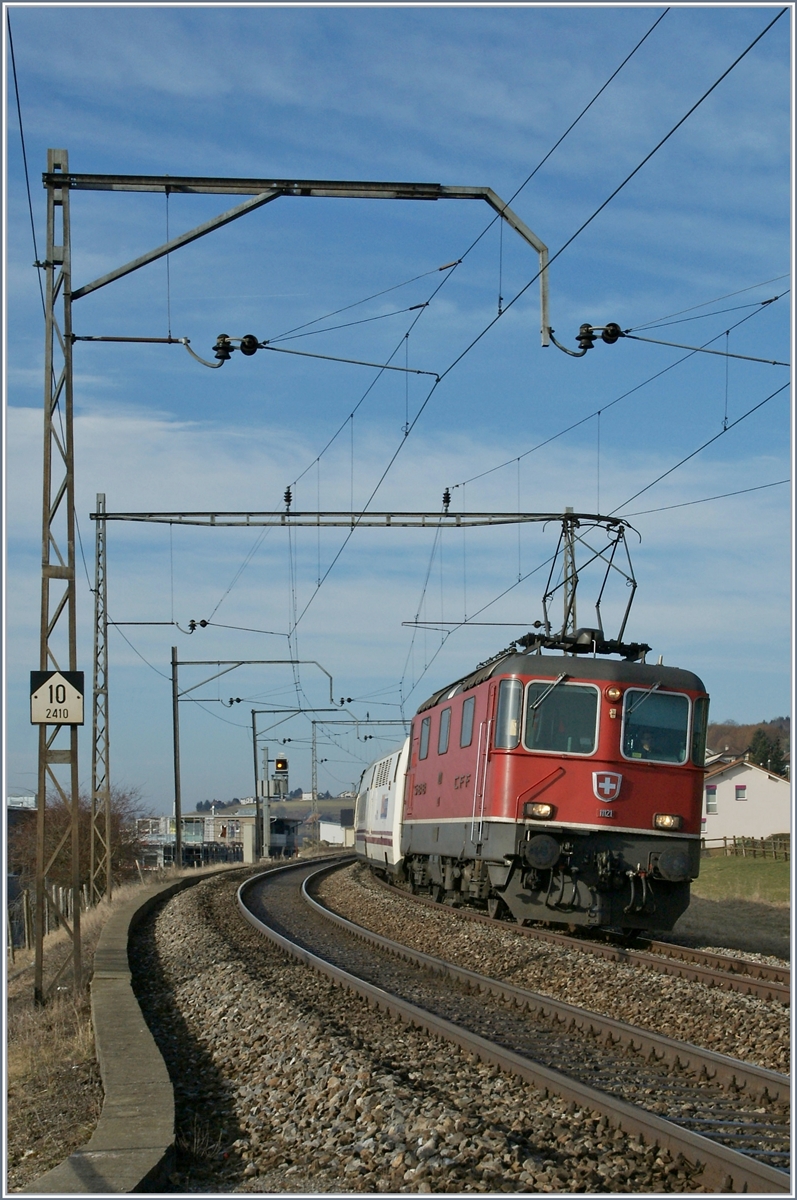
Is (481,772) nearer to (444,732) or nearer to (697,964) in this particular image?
(444,732)

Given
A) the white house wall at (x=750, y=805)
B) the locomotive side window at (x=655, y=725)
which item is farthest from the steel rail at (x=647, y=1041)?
the white house wall at (x=750, y=805)

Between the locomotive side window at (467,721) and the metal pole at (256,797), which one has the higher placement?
the locomotive side window at (467,721)

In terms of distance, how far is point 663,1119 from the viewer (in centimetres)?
619

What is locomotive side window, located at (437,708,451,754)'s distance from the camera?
1797cm

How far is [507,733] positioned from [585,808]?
1.26 metres

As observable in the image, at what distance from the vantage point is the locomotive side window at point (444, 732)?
17969 millimetres

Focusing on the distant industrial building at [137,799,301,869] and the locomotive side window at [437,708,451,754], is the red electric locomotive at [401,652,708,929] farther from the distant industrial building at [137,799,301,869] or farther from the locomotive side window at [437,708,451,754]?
the distant industrial building at [137,799,301,869]

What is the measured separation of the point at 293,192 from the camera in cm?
1102

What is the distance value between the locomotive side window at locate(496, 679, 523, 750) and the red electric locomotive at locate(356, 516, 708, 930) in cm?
1

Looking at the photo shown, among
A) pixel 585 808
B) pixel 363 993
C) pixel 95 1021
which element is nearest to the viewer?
pixel 95 1021

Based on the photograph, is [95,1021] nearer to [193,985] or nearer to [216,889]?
[193,985]

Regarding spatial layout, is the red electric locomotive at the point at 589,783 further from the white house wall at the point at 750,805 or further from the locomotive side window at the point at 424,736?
the white house wall at the point at 750,805

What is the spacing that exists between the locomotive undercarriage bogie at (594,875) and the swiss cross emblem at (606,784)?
0.45 meters

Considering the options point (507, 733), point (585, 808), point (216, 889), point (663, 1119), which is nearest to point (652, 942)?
point (585, 808)
